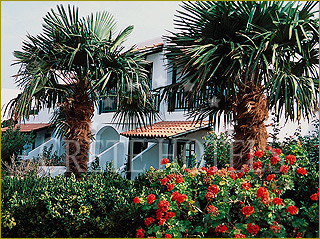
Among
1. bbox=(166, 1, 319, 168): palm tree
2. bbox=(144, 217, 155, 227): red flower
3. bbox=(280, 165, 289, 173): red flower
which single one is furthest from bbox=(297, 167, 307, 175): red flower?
bbox=(166, 1, 319, 168): palm tree

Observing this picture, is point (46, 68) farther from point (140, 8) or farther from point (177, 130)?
point (177, 130)

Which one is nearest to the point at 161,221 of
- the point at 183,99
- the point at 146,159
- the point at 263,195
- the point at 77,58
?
the point at 263,195

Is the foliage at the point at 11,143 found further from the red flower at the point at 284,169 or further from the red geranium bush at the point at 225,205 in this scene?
the red flower at the point at 284,169

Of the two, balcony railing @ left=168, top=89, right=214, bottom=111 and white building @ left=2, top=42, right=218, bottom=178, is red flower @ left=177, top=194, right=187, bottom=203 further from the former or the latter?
white building @ left=2, top=42, right=218, bottom=178

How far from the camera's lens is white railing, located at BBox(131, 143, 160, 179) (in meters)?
16.6

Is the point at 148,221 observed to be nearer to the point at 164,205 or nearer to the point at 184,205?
the point at 164,205

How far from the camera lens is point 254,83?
8680 mm

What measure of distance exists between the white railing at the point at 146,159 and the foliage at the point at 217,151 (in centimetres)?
395

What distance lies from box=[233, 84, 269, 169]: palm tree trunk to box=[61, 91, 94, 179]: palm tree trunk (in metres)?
4.53

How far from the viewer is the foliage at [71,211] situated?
5992 mm

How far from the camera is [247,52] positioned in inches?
320

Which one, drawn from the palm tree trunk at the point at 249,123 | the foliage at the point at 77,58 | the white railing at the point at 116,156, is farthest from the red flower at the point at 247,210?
the white railing at the point at 116,156

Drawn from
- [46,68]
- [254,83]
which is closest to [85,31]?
[46,68]

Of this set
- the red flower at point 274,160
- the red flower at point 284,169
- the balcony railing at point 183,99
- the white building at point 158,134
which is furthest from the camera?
the white building at point 158,134
